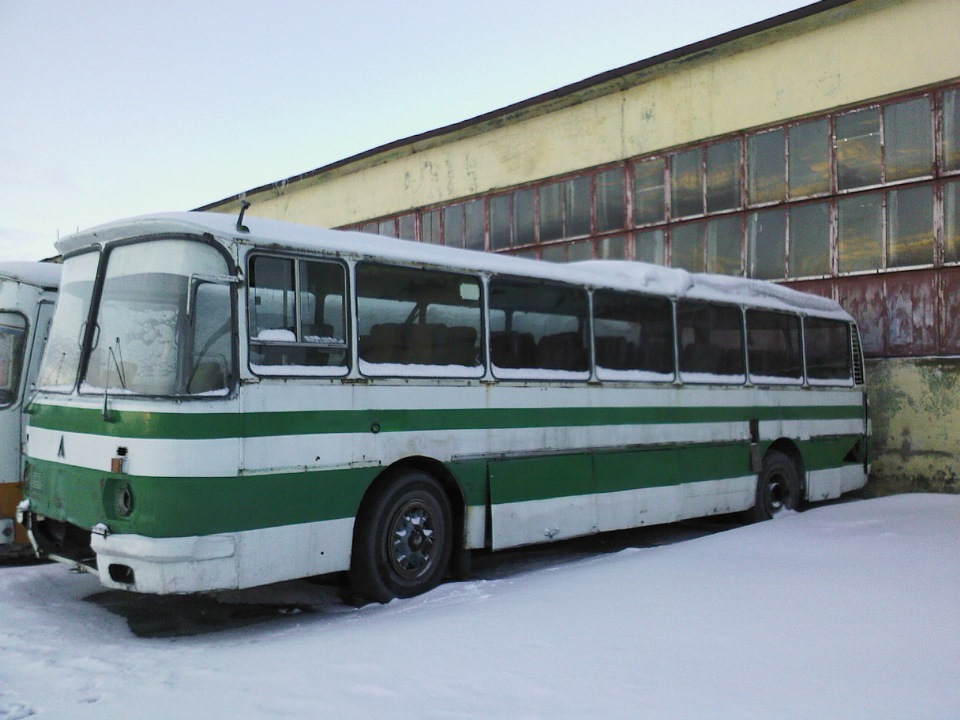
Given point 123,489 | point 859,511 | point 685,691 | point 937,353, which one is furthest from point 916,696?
point 937,353

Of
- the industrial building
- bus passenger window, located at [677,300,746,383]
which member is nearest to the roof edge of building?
the industrial building

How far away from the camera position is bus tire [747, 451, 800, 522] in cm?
1066

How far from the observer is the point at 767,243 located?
46.9 ft

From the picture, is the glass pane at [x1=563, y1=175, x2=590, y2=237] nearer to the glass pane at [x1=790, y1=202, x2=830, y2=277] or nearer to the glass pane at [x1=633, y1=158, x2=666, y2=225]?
the glass pane at [x1=633, y1=158, x2=666, y2=225]

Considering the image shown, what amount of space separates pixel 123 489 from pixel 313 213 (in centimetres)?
1853

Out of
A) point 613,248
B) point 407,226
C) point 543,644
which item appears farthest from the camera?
point 407,226

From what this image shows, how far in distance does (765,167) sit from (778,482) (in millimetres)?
5668

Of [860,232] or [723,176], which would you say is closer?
[860,232]

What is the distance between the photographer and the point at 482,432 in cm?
738

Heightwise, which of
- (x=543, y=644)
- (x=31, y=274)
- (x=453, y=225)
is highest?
(x=453, y=225)

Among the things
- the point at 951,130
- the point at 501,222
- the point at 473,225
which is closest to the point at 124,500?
the point at 951,130

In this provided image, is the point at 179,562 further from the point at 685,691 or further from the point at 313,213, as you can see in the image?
the point at 313,213

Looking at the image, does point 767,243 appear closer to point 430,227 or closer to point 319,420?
point 430,227

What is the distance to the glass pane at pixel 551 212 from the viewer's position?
1742 centimetres
